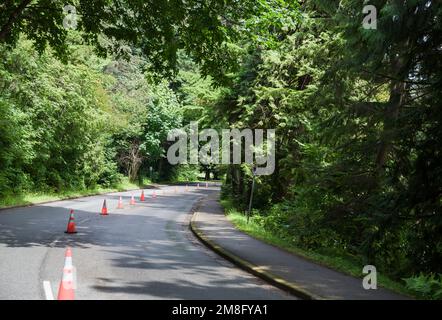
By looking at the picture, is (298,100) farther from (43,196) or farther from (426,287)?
(43,196)

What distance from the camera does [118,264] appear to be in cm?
990

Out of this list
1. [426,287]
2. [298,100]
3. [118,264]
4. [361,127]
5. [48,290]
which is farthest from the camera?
[298,100]

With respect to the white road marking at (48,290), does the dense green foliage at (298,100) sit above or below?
above

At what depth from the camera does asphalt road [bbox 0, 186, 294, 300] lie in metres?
7.56

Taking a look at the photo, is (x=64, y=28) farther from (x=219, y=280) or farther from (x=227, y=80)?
(x=219, y=280)

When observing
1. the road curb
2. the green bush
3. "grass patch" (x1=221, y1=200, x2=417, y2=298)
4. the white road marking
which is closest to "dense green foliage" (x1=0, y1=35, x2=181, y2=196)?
the road curb

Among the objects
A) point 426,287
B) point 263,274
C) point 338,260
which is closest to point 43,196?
point 338,260

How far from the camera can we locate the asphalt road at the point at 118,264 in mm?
7559

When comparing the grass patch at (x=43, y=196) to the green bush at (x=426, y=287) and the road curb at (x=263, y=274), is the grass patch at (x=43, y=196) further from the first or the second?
the green bush at (x=426, y=287)

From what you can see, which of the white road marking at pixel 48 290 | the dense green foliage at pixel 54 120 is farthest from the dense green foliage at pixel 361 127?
the dense green foliage at pixel 54 120

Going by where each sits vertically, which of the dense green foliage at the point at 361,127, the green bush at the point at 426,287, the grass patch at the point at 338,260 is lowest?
the grass patch at the point at 338,260

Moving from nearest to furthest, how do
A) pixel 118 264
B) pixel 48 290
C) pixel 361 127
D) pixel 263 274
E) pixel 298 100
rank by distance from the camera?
pixel 48 290, pixel 263 274, pixel 118 264, pixel 361 127, pixel 298 100
